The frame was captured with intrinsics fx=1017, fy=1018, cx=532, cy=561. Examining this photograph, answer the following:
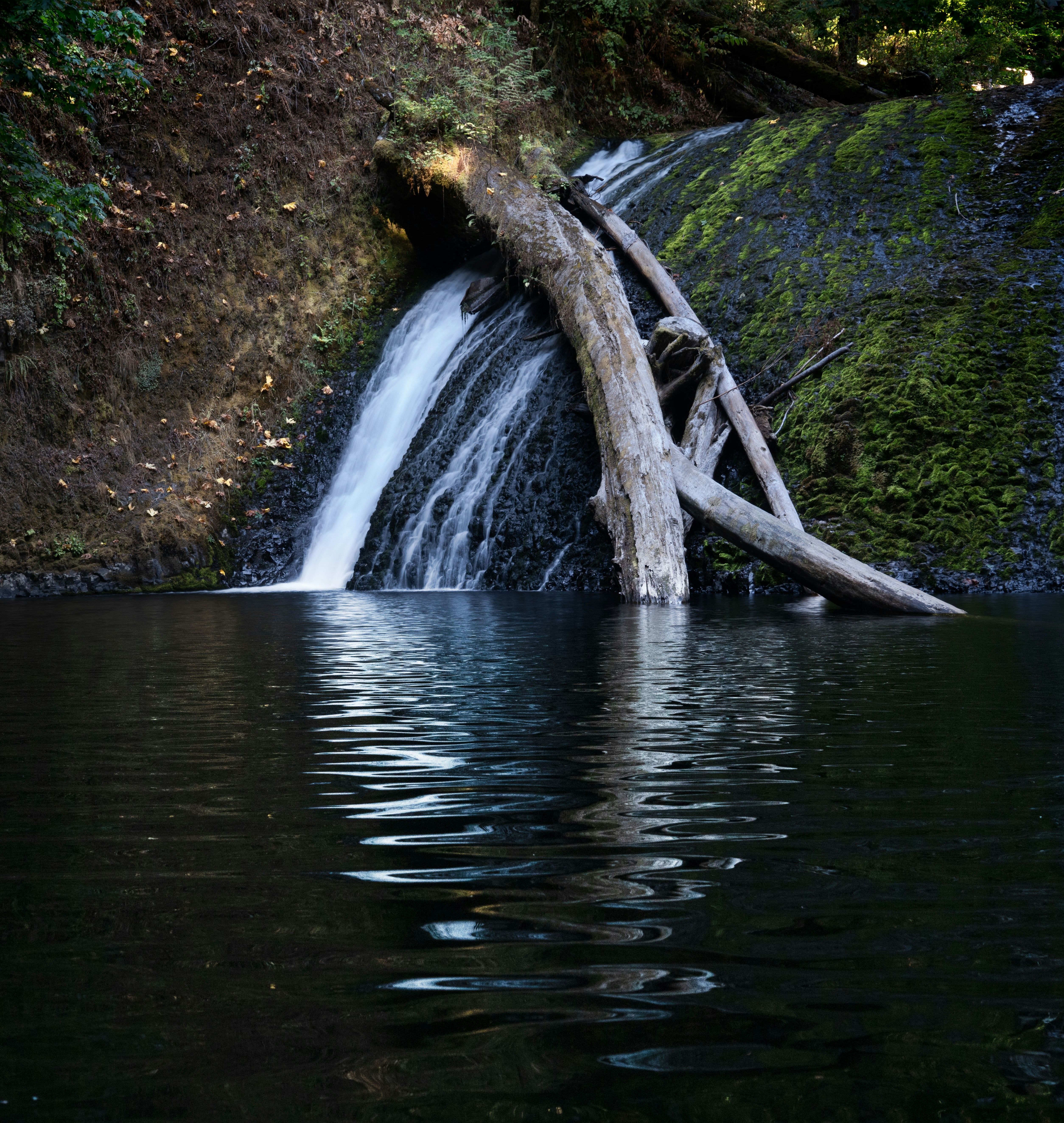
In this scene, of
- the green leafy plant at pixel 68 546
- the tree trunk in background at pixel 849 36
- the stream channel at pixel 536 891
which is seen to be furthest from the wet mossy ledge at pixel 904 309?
the green leafy plant at pixel 68 546

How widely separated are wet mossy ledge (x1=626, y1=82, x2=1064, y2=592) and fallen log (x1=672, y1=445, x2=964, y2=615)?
1221 mm

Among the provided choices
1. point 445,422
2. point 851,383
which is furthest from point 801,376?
point 445,422

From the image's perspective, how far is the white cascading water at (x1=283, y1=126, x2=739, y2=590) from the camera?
38.7 feet

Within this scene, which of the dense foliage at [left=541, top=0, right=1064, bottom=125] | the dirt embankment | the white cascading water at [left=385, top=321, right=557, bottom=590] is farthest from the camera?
the dense foliage at [left=541, top=0, right=1064, bottom=125]

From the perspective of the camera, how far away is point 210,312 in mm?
14922

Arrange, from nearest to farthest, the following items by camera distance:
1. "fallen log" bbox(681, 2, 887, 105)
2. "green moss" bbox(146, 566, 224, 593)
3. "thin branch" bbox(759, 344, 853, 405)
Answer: "thin branch" bbox(759, 344, 853, 405), "green moss" bbox(146, 566, 224, 593), "fallen log" bbox(681, 2, 887, 105)

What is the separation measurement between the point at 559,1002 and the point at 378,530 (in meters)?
11.6

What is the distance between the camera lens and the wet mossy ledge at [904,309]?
33.7ft

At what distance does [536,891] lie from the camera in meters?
1.75

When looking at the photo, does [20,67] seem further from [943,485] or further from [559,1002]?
[559,1002]

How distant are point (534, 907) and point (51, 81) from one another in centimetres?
1122

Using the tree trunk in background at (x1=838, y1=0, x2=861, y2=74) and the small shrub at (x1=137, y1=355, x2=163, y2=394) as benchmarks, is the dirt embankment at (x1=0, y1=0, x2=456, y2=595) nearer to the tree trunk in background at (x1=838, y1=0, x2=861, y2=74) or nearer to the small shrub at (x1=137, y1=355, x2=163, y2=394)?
the small shrub at (x1=137, y1=355, x2=163, y2=394)

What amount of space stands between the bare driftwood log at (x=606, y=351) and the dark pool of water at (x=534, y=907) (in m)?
5.27

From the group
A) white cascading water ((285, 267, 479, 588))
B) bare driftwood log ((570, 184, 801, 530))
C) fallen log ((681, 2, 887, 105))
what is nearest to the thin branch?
bare driftwood log ((570, 184, 801, 530))
